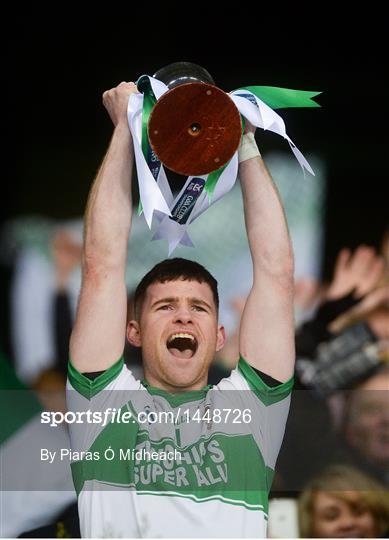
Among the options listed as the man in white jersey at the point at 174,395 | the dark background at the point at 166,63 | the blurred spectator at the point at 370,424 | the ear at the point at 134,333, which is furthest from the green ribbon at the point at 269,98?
the blurred spectator at the point at 370,424

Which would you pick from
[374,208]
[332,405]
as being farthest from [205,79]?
[332,405]

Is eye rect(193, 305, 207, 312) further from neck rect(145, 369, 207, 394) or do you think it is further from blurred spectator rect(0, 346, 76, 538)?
blurred spectator rect(0, 346, 76, 538)

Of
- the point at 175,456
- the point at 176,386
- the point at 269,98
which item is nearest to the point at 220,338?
the point at 176,386

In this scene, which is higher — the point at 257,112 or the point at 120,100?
the point at 120,100

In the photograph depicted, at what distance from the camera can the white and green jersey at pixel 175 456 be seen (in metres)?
3.07

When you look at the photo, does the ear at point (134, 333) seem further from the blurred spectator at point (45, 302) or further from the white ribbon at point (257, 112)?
the white ribbon at point (257, 112)

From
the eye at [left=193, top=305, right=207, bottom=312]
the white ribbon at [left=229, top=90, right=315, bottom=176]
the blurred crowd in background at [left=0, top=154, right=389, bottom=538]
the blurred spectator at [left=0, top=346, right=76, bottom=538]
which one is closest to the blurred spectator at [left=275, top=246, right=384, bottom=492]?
→ the blurred crowd in background at [left=0, top=154, right=389, bottom=538]

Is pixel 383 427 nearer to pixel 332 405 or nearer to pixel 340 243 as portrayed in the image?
pixel 332 405

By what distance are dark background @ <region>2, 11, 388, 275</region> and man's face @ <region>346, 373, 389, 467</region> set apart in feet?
1.81

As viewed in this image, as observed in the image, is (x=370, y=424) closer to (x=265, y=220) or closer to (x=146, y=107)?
(x=265, y=220)

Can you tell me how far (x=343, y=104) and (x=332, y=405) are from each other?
1.04m

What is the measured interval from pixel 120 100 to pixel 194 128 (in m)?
0.39

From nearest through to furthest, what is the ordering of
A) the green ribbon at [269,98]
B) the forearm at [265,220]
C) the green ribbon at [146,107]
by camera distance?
the green ribbon at [146,107]
the green ribbon at [269,98]
the forearm at [265,220]

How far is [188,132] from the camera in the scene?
2730 millimetres
